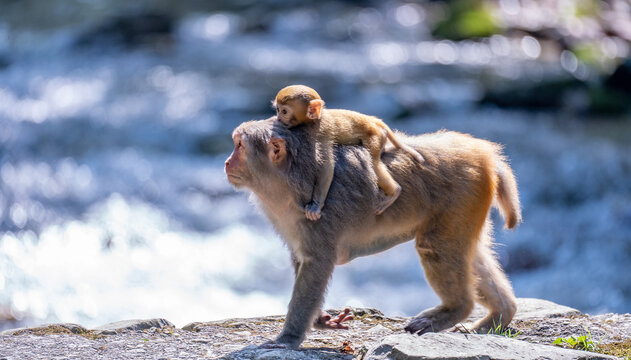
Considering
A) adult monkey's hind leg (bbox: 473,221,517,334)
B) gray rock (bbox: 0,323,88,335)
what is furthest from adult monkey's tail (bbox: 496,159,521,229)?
gray rock (bbox: 0,323,88,335)

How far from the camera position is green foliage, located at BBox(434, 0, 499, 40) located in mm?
21219

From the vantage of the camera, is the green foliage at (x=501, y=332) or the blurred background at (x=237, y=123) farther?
the blurred background at (x=237, y=123)

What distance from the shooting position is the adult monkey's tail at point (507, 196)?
5762 mm

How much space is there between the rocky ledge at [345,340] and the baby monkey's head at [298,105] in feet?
4.32

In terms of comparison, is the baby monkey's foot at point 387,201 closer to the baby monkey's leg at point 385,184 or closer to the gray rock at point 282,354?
the baby monkey's leg at point 385,184

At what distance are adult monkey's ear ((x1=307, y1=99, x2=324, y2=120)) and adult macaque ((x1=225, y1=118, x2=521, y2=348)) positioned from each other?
11cm

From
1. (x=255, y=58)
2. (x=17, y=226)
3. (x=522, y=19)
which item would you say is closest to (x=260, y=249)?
(x=17, y=226)

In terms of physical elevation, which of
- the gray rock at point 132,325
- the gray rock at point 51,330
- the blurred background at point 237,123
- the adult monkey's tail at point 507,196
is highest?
the blurred background at point 237,123

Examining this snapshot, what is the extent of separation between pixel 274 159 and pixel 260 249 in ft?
23.9

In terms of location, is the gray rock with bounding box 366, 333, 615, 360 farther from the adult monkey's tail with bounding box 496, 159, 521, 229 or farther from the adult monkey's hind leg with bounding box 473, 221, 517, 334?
the adult monkey's tail with bounding box 496, 159, 521, 229

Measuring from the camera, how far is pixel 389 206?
17.4 ft

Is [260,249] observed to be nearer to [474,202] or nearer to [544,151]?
[544,151]

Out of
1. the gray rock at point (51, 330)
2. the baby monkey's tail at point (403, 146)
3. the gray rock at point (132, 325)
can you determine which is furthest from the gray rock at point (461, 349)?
the gray rock at point (51, 330)

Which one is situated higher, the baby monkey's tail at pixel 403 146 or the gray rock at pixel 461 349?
the baby monkey's tail at pixel 403 146
